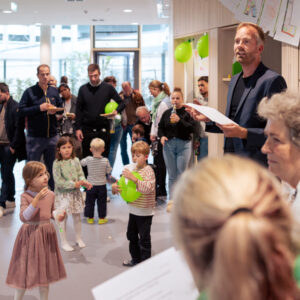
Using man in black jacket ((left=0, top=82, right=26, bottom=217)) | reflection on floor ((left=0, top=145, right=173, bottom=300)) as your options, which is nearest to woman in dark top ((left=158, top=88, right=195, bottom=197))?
reflection on floor ((left=0, top=145, right=173, bottom=300))

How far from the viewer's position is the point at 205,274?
0.69 m

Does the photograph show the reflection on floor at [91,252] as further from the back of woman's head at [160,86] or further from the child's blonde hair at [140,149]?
the back of woman's head at [160,86]

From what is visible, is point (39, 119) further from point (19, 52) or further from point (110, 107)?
point (19, 52)

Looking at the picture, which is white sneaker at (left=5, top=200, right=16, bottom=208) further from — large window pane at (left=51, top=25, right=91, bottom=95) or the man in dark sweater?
large window pane at (left=51, top=25, right=91, bottom=95)

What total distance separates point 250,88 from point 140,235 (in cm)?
163

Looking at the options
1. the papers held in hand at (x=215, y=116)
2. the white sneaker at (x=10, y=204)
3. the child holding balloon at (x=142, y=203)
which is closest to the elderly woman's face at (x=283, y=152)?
the papers held in hand at (x=215, y=116)

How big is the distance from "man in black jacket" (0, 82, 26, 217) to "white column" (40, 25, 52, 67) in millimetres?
8269

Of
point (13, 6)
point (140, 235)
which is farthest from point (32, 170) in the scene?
point (13, 6)

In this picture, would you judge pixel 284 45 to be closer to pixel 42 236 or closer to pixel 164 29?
pixel 42 236

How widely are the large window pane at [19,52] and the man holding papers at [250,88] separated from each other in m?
12.3

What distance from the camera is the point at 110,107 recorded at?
635 cm

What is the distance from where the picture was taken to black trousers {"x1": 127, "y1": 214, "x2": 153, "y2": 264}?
12.8 feet

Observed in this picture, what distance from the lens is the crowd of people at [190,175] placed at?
65 centimetres

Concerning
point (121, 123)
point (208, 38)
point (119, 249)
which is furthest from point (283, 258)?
point (121, 123)
